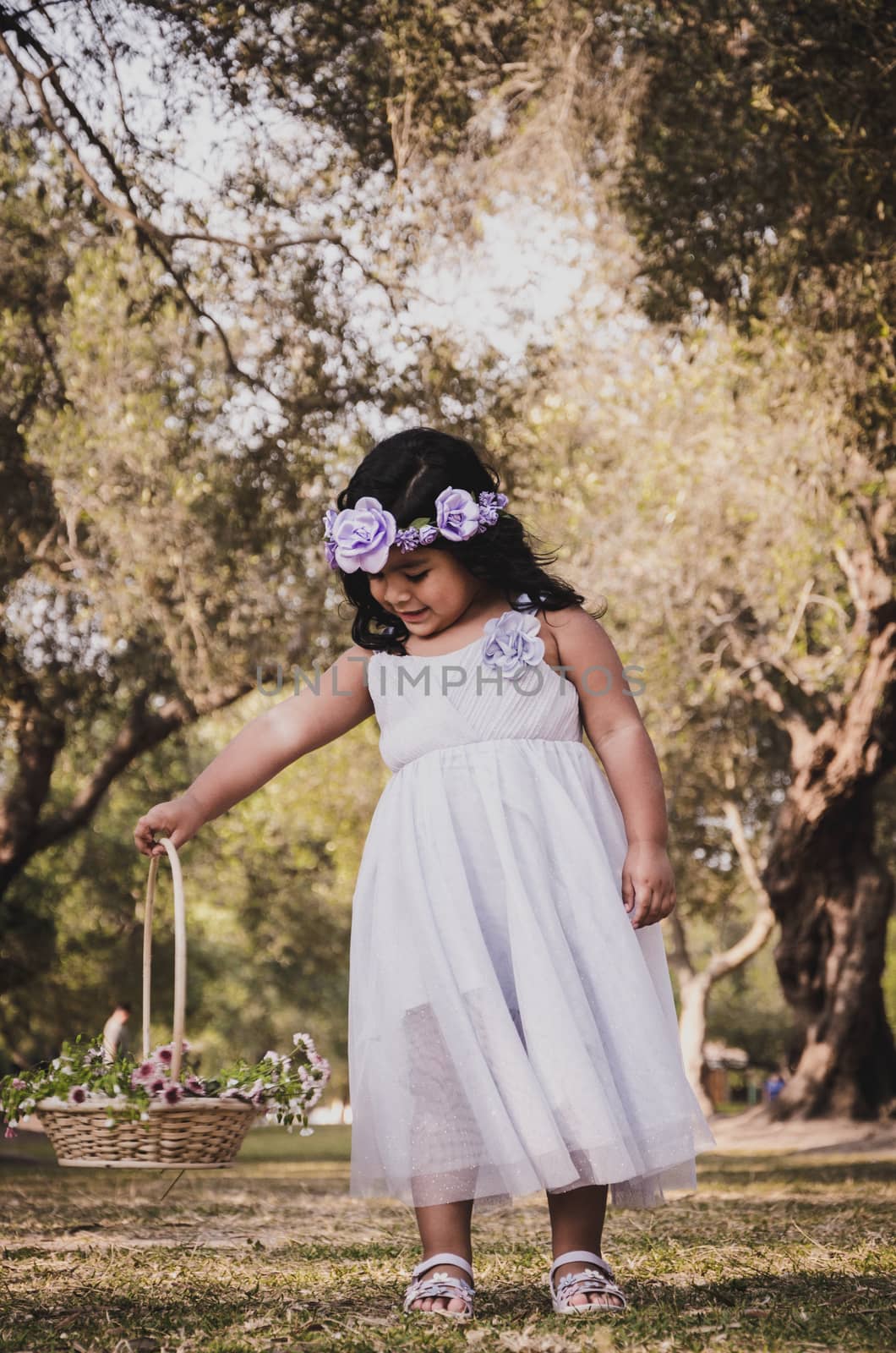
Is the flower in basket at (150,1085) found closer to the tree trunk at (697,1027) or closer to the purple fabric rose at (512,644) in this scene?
the purple fabric rose at (512,644)

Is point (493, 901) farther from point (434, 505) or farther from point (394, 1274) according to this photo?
point (394, 1274)

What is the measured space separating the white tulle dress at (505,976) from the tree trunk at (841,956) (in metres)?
9.80

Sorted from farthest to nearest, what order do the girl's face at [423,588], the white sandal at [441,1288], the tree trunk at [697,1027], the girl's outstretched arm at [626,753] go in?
the tree trunk at [697,1027] < the girl's face at [423,588] < the girl's outstretched arm at [626,753] < the white sandal at [441,1288]

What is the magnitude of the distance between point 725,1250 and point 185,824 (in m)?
2.03

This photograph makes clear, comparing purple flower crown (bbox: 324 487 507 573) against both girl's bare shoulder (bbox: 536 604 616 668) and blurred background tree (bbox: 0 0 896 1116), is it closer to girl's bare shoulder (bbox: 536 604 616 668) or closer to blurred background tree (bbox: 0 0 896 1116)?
girl's bare shoulder (bbox: 536 604 616 668)

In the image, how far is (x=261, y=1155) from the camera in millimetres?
14484

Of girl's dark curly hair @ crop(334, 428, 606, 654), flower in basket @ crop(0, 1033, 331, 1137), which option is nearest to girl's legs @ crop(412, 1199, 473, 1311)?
flower in basket @ crop(0, 1033, 331, 1137)

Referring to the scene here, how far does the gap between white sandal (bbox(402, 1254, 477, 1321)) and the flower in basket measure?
37 centimetres

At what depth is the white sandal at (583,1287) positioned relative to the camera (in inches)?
108

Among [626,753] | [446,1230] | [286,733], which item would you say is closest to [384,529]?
[286,733]

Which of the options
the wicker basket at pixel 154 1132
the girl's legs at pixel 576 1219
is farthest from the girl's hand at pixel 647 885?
the wicker basket at pixel 154 1132

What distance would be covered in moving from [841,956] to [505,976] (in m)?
10.5

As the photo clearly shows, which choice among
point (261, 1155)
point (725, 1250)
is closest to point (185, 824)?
point (725, 1250)

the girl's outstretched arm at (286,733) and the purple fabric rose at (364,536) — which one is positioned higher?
the purple fabric rose at (364,536)
